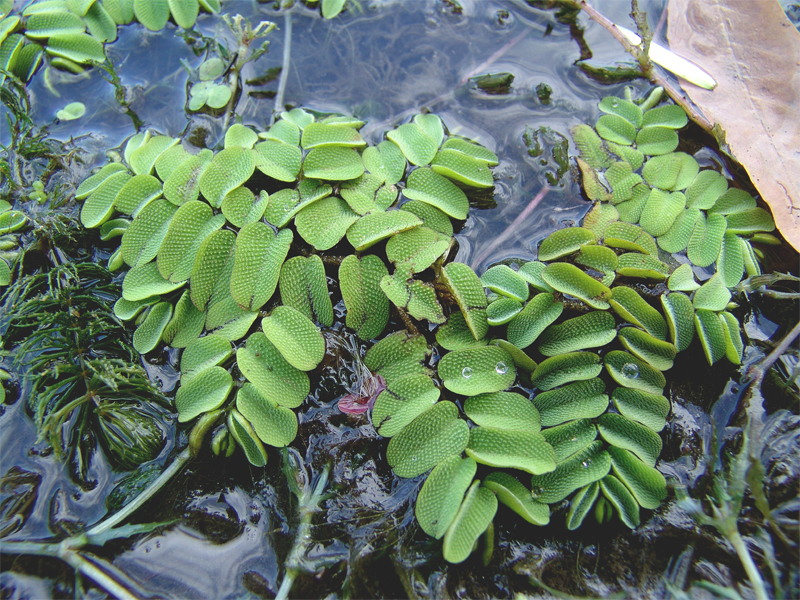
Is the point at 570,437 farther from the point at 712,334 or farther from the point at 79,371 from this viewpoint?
the point at 79,371

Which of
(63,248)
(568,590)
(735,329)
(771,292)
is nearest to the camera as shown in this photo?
(568,590)

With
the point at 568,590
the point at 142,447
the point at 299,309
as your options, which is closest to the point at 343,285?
the point at 299,309

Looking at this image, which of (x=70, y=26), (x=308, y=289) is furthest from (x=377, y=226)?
(x=70, y=26)

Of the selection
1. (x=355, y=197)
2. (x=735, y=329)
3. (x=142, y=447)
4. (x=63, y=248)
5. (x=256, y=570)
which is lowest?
(x=256, y=570)

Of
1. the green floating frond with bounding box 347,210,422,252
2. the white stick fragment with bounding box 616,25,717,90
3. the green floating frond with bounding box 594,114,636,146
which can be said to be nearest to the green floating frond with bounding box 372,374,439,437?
the green floating frond with bounding box 347,210,422,252

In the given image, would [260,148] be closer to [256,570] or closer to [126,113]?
[126,113]
